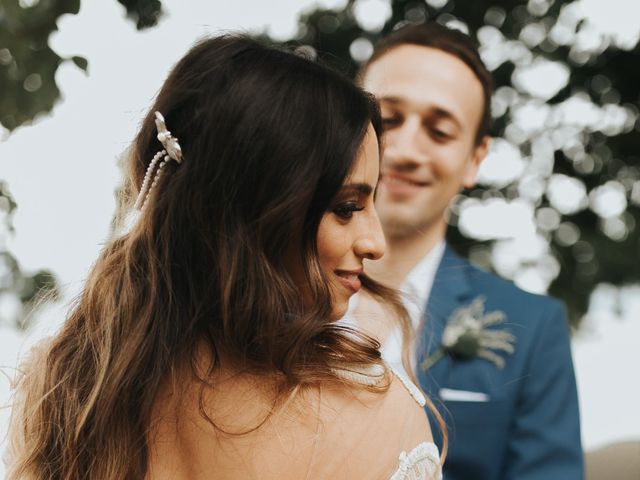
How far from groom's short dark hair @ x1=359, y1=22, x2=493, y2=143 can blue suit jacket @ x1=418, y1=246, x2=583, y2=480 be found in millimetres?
891

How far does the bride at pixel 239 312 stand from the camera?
6.84 ft

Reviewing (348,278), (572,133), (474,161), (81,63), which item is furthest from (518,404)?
(572,133)

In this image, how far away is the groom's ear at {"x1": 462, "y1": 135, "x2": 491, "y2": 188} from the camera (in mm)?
4016

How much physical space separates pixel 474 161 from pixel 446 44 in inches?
20.6

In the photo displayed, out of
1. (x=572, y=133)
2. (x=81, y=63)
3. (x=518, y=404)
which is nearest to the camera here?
(x=81, y=63)

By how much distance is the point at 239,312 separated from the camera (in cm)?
215

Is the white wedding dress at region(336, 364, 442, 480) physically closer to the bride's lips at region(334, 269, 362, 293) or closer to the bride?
the bride

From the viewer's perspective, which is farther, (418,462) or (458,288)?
(458,288)

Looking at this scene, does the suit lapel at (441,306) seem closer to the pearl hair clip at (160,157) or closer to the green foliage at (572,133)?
the green foliage at (572,133)

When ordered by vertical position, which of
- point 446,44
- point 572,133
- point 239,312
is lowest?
point 572,133

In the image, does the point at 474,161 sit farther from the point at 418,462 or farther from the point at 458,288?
the point at 418,462

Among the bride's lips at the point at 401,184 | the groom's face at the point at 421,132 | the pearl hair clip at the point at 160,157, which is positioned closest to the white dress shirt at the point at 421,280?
the groom's face at the point at 421,132

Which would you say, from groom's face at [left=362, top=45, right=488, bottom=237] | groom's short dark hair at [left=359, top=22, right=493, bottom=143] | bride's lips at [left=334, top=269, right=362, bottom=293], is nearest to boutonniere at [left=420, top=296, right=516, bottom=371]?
groom's face at [left=362, top=45, right=488, bottom=237]

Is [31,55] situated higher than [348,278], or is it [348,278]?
[31,55]
